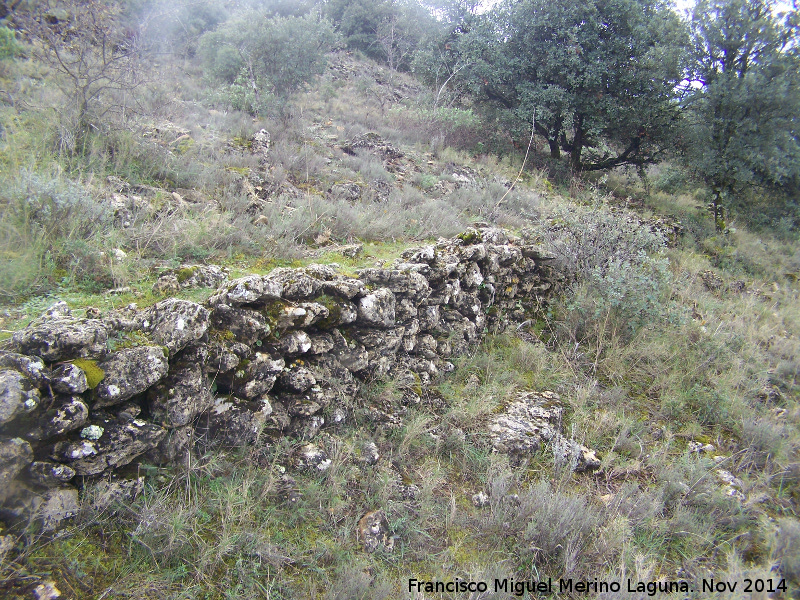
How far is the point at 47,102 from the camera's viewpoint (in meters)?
5.47

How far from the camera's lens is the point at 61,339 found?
2051 millimetres

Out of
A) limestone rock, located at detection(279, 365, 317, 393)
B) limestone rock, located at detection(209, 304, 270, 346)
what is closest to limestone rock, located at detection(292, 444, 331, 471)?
limestone rock, located at detection(279, 365, 317, 393)

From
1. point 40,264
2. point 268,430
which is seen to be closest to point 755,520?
point 268,430

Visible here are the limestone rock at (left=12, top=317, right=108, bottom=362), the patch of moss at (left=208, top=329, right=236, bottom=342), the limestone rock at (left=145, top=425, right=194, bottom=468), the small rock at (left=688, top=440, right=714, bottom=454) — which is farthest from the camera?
the small rock at (left=688, top=440, right=714, bottom=454)

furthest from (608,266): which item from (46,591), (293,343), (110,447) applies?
(46,591)

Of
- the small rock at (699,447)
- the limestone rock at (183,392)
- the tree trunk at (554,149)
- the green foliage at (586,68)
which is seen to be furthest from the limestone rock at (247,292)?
the tree trunk at (554,149)

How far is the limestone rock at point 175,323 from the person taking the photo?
2443 millimetres

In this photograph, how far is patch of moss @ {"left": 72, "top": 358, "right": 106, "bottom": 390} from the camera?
2.07 m

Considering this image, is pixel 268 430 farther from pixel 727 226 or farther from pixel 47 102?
pixel 727 226

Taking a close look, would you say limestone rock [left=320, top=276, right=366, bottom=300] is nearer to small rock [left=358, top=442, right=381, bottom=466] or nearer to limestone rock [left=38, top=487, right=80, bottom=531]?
small rock [left=358, top=442, right=381, bottom=466]

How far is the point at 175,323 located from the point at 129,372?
0.38m

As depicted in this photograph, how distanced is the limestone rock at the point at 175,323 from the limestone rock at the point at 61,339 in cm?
29

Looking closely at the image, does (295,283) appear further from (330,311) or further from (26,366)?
(26,366)

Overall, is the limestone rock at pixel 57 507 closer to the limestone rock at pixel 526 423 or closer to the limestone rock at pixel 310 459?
the limestone rock at pixel 310 459
